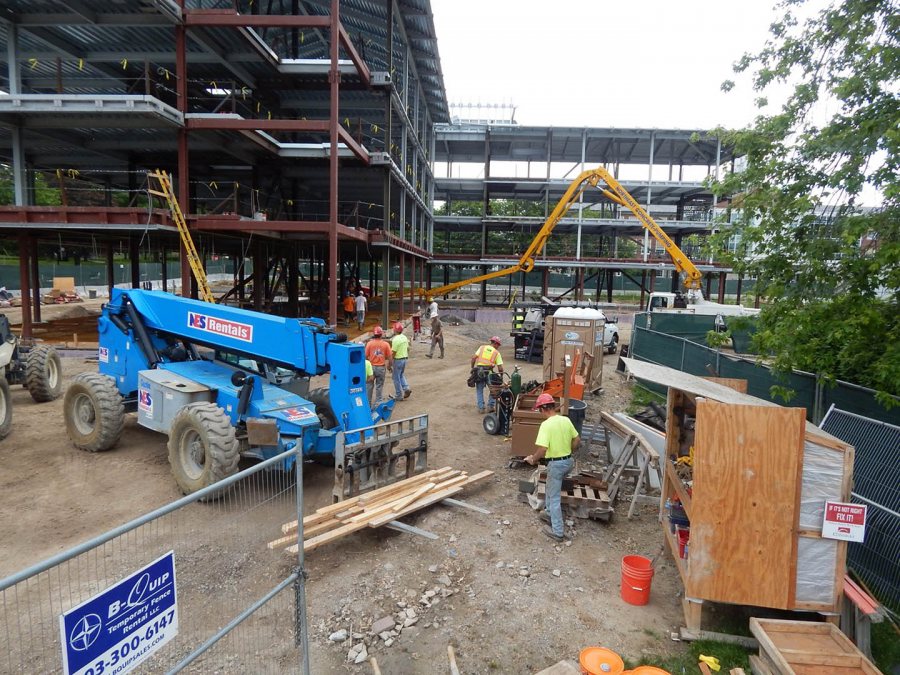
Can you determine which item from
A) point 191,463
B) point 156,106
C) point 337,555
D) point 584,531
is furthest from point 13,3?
point 584,531

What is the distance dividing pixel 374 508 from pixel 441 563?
1055 millimetres

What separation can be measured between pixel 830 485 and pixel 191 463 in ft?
22.7

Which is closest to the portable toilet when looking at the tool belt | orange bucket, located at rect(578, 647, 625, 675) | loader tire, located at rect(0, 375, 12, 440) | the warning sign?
the tool belt

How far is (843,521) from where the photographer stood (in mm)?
4395

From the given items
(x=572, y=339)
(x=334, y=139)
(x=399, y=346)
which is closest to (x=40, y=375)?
(x=399, y=346)

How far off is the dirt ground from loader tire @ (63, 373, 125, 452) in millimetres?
265

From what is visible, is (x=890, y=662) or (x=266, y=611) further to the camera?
(x=266, y=611)

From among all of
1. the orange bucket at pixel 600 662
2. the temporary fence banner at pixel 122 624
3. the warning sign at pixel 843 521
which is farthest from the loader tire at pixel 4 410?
the warning sign at pixel 843 521

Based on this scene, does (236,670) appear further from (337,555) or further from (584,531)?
(584,531)

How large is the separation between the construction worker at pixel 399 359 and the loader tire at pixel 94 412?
5.50m

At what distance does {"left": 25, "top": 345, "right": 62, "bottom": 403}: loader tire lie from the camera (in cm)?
1115

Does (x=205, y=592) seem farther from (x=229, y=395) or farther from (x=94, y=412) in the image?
(x=94, y=412)

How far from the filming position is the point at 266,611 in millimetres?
4879

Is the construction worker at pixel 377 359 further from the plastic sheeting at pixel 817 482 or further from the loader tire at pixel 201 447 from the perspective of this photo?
the plastic sheeting at pixel 817 482
